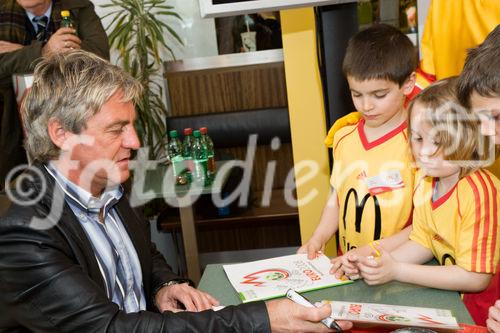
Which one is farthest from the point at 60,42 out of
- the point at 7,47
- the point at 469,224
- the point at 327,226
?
the point at 469,224

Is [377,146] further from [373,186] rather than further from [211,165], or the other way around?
[211,165]

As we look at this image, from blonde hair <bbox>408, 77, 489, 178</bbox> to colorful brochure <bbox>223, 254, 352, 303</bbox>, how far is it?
44 cm

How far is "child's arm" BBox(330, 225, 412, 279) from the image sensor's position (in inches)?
60.6

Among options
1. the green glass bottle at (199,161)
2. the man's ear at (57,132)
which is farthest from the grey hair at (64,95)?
the green glass bottle at (199,161)

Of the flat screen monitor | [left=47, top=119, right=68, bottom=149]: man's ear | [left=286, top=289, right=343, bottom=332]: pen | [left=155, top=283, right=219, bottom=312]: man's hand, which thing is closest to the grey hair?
[left=47, top=119, right=68, bottom=149]: man's ear

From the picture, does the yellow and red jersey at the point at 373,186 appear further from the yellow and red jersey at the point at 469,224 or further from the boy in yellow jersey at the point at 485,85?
the boy in yellow jersey at the point at 485,85

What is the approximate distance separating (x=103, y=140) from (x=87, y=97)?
0.43ft

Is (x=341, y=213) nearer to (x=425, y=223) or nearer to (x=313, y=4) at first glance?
(x=425, y=223)

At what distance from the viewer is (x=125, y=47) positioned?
15.3 ft

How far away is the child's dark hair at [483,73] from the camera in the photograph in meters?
1.33

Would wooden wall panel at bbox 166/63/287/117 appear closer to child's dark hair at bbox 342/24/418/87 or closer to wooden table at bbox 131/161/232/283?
wooden table at bbox 131/161/232/283

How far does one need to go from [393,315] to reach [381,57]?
33.0 inches

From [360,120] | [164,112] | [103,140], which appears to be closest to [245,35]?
[164,112]

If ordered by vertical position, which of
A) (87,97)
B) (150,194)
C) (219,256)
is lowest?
(219,256)
